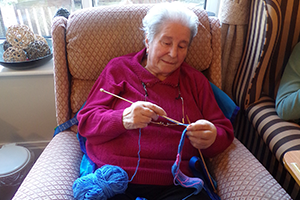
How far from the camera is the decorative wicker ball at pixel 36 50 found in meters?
1.43

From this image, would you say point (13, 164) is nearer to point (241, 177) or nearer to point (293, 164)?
point (241, 177)

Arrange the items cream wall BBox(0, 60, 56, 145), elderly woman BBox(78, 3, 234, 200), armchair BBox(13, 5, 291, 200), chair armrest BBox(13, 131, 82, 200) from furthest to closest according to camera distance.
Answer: cream wall BBox(0, 60, 56, 145) < armchair BBox(13, 5, 291, 200) < elderly woman BBox(78, 3, 234, 200) < chair armrest BBox(13, 131, 82, 200)

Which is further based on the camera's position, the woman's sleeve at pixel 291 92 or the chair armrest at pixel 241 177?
the woman's sleeve at pixel 291 92

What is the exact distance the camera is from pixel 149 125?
103 centimetres

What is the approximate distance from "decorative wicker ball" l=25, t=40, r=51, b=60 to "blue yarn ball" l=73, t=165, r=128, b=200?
949mm

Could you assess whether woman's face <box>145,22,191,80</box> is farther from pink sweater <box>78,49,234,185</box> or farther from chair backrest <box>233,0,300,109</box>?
chair backrest <box>233,0,300,109</box>

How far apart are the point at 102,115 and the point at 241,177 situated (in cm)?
63

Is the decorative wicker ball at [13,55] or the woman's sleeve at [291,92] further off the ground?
the decorative wicker ball at [13,55]

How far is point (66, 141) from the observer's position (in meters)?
1.14

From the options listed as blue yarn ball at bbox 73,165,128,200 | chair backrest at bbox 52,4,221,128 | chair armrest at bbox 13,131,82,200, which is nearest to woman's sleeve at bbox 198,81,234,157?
chair backrest at bbox 52,4,221,128

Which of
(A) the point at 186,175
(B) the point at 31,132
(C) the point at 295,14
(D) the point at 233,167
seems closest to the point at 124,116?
(A) the point at 186,175

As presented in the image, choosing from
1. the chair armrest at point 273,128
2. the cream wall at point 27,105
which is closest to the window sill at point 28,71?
the cream wall at point 27,105

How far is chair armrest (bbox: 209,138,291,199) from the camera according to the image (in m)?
0.85

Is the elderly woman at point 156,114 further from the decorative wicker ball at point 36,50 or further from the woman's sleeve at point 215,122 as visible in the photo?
the decorative wicker ball at point 36,50
